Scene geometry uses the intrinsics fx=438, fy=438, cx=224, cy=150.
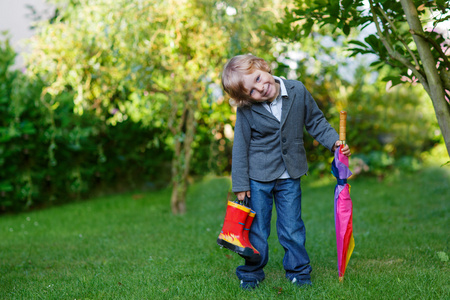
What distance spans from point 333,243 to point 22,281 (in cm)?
239

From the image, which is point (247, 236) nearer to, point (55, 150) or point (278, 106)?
point (278, 106)

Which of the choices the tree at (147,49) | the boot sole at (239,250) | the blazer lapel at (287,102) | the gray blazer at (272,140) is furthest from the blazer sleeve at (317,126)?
the tree at (147,49)

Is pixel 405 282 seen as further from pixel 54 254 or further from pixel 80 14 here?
pixel 80 14

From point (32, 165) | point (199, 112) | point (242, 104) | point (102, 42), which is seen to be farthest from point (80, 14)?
point (242, 104)

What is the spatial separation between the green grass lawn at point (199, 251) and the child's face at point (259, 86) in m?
1.10

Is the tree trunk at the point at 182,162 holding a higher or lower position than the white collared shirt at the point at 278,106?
lower

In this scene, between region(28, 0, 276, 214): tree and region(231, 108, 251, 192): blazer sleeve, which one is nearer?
region(231, 108, 251, 192): blazer sleeve

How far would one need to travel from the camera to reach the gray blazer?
101 inches

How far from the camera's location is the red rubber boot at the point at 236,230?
2443 millimetres

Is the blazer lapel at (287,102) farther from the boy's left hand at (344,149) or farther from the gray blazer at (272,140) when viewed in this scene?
the boy's left hand at (344,149)

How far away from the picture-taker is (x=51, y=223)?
5.20 m

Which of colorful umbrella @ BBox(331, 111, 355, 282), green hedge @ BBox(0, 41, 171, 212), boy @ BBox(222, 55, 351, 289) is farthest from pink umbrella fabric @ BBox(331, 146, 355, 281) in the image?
green hedge @ BBox(0, 41, 171, 212)

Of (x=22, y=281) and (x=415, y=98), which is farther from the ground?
(x=415, y=98)

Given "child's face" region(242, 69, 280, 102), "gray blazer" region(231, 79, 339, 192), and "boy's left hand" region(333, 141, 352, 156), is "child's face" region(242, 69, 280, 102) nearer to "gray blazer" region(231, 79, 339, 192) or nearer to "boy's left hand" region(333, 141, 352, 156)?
"gray blazer" region(231, 79, 339, 192)
